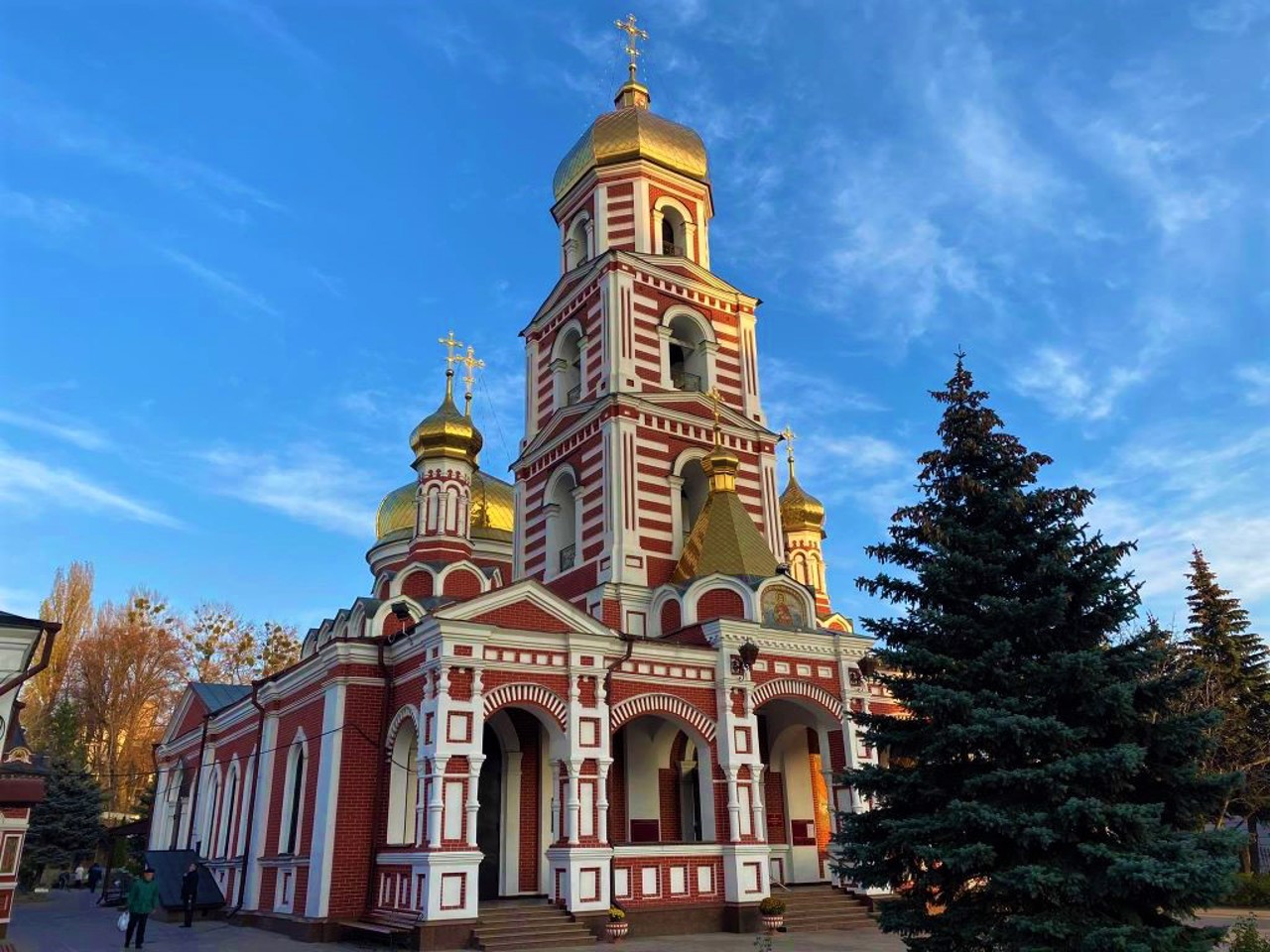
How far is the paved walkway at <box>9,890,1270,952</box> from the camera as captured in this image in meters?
14.3

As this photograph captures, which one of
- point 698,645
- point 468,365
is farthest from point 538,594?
point 468,365

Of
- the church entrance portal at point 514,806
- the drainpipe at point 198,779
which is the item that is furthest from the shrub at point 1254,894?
the drainpipe at point 198,779

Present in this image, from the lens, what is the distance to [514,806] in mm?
18562

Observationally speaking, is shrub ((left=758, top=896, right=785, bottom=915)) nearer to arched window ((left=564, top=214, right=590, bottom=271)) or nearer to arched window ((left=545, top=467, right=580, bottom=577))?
arched window ((left=545, top=467, right=580, bottom=577))

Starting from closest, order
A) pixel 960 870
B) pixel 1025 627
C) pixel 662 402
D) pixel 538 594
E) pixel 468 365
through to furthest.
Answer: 1. pixel 960 870
2. pixel 1025 627
3. pixel 538 594
4. pixel 662 402
5. pixel 468 365

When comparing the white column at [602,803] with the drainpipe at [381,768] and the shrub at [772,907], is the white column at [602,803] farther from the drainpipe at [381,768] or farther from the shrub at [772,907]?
the drainpipe at [381,768]

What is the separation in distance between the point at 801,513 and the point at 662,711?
17.9m

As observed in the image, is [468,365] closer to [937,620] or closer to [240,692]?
[240,692]

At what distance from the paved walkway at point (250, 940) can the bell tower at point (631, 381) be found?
718 centimetres

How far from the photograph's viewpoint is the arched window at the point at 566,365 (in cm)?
2591

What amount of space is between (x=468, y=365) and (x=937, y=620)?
20.8 metres

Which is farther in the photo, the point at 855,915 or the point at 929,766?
the point at 855,915

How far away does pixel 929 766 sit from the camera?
10344 mm

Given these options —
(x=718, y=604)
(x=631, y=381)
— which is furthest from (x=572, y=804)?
(x=631, y=381)
